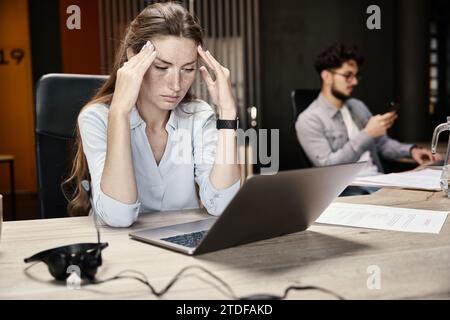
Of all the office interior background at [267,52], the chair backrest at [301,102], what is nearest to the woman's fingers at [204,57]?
the chair backrest at [301,102]

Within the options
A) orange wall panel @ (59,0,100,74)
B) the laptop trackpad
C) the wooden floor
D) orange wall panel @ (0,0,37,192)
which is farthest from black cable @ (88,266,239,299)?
orange wall panel @ (0,0,37,192)

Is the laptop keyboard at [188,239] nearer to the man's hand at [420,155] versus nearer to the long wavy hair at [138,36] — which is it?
the long wavy hair at [138,36]

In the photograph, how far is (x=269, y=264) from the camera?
0.85 metres

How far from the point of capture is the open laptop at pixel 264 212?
83 cm

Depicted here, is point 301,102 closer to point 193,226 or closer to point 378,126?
point 378,126

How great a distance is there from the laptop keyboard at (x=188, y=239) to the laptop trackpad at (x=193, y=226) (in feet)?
0.12

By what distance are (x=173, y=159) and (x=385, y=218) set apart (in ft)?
2.09

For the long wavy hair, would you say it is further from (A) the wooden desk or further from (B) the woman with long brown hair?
(A) the wooden desk

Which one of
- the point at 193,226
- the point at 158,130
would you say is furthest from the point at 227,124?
the point at 193,226

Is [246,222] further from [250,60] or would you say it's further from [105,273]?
[250,60]

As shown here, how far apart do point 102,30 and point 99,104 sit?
4.84 metres

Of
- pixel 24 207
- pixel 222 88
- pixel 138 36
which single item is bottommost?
pixel 24 207
